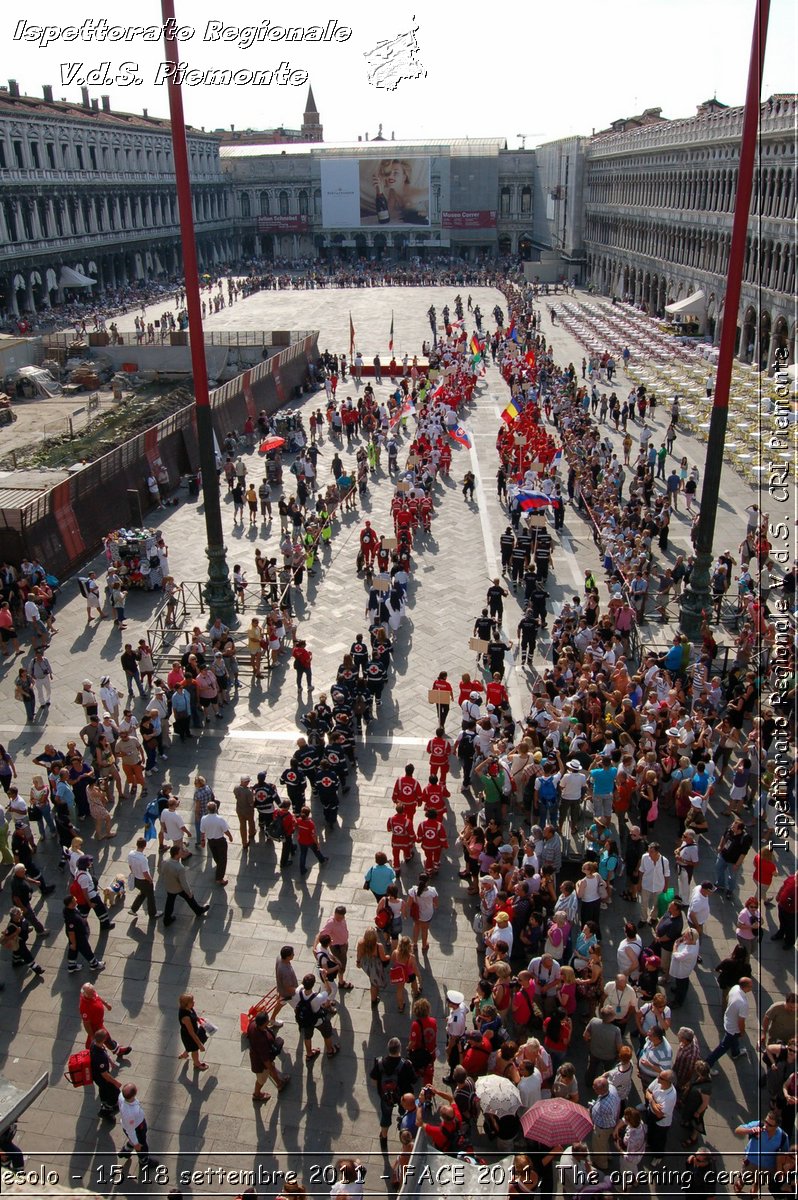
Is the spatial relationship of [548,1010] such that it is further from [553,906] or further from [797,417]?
[797,417]

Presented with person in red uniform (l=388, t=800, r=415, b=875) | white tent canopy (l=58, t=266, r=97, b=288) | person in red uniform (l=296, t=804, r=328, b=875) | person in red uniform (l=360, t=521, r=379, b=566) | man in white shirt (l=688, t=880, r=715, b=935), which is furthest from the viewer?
white tent canopy (l=58, t=266, r=97, b=288)

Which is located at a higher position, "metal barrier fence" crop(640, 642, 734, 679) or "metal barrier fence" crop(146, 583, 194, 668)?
"metal barrier fence" crop(640, 642, 734, 679)

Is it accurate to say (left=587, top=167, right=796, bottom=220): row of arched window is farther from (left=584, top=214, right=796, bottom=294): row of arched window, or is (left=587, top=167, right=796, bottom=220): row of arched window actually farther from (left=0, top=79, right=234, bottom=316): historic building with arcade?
(left=0, top=79, right=234, bottom=316): historic building with arcade

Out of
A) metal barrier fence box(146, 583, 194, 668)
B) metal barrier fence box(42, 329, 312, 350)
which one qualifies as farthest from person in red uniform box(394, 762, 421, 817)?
metal barrier fence box(42, 329, 312, 350)

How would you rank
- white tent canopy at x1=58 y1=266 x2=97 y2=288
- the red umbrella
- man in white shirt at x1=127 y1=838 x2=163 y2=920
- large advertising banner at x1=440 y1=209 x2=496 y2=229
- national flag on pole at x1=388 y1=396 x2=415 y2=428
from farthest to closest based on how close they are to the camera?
large advertising banner at x1=440 y1=209 x2=496 y2=229 < white tent canopy at x1=58 y1=266 x2=97 y2=288 < national flag on pole at x1=388 y1=396 x2=415 y2=428 < man in white shirt at x1=127 y1=838 x2=163 y2=920 < the red umbrella

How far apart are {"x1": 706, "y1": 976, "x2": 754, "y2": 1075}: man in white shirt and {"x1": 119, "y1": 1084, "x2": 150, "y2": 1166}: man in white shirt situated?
5.02 metres

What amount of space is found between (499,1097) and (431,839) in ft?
11.8

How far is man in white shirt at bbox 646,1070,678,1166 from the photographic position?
7113 millimetres

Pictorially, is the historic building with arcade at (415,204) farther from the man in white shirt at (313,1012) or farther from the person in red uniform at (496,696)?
the man in white shirt at (313,1012)

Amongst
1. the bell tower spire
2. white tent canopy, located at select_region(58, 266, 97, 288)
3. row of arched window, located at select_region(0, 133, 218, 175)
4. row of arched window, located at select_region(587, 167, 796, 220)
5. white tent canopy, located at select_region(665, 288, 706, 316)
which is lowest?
white tent canopy, located at select_region(665, 288, 706, 316)

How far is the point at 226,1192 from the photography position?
7.34 metres

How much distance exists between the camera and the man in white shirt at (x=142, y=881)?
1007cm

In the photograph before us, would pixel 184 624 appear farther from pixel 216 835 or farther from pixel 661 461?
pixel 661 461

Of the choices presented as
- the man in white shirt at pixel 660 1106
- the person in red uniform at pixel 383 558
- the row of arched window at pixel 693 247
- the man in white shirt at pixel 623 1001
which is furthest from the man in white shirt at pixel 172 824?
the row of arched window at pixel 693 247
